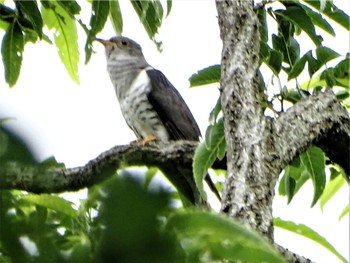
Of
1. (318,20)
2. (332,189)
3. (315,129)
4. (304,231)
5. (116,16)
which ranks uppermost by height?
(116,16)

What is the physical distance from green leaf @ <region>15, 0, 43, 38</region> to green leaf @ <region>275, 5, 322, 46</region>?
977mm

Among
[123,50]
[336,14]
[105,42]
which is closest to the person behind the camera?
[336,14]

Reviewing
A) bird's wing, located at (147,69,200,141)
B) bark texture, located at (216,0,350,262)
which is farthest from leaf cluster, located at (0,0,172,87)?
bird's wing, located at (147,69,200,141)

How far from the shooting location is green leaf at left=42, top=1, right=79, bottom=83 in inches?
102

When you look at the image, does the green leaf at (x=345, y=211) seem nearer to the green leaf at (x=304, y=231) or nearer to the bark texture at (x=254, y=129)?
the bark texture at (x=254, y=129)

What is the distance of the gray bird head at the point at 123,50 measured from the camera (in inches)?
269

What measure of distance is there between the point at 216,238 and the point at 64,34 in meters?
2.24

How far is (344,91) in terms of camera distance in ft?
9.62

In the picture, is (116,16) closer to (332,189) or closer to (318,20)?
(318,20)

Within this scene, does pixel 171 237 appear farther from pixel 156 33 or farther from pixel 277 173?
pixel 156 33

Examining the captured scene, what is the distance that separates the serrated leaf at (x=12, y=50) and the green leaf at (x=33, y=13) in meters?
0.11

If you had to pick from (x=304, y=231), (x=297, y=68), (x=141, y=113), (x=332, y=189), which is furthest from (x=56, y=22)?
(x=141, y=113)

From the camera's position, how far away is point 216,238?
513 mm

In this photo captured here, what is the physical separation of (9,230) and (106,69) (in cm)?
626
